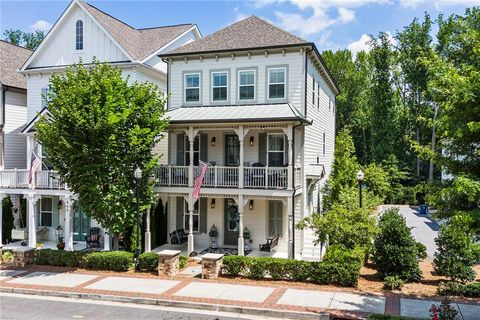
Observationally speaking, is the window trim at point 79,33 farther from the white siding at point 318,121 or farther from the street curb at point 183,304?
the street curb at point 183,304

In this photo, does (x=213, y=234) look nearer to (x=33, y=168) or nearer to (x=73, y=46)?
(x=33, y=168)

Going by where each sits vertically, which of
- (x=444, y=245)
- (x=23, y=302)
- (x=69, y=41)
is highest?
(x=69, y=41)

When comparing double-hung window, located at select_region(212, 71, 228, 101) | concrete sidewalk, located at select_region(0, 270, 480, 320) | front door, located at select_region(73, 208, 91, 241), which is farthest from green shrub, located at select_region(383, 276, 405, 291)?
front door, located at select_region(73, 208, 91, 241)

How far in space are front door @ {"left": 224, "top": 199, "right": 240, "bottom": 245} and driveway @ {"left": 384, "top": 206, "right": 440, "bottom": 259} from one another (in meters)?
8.51

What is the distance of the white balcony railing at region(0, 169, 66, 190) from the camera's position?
21672 mm

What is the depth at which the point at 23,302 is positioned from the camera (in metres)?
13.3

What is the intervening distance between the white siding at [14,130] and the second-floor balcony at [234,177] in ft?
35.7

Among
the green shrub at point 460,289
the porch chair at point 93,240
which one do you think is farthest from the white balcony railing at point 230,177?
the green shrub at point 460,289

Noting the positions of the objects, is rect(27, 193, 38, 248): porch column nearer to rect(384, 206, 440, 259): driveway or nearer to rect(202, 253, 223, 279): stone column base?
rect(202, 253, 223, 279): stone column base

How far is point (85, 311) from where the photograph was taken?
1230 centimetres

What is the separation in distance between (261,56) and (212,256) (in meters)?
10.1

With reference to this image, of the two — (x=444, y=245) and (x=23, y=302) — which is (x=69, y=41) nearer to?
(x=23, y=302)

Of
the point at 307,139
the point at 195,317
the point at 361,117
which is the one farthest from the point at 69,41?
the point at 361,117

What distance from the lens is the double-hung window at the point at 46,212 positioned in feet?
80.5
